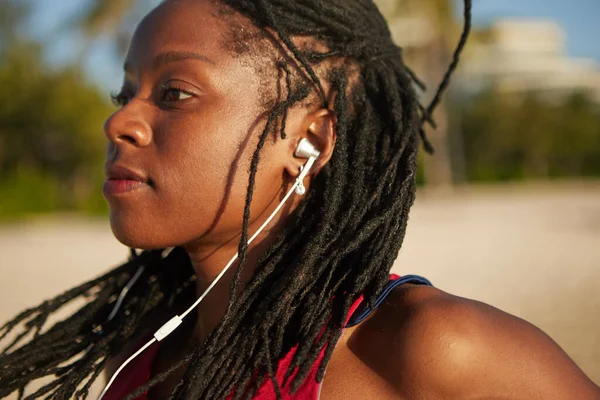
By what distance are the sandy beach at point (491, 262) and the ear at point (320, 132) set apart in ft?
11.4

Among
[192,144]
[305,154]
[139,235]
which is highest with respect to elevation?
[192,144]

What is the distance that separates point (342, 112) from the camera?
2.24 metres

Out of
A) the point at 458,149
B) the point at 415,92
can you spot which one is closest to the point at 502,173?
the point at 458,149

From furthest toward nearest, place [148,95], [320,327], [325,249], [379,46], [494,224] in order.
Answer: [494,224] → [379,46] → [148,95] → [325,249] → [320,327]

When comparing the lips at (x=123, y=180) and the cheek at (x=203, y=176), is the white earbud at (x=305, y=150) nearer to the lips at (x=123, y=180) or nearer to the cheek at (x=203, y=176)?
the cheek at (x=203, y=176)

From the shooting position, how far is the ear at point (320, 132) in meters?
2.26

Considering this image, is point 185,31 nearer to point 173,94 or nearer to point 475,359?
point 173,94

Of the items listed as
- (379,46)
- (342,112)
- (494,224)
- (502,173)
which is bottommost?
(502,173)

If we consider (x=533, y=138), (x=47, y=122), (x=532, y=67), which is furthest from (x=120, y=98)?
(x=532, y=67)

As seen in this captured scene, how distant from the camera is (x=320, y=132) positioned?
2277 millimetres

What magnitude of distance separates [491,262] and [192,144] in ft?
27.6

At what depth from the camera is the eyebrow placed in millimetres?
2182

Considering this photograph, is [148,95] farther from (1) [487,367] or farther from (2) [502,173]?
(2) [502,173]

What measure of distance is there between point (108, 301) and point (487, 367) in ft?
5.70
